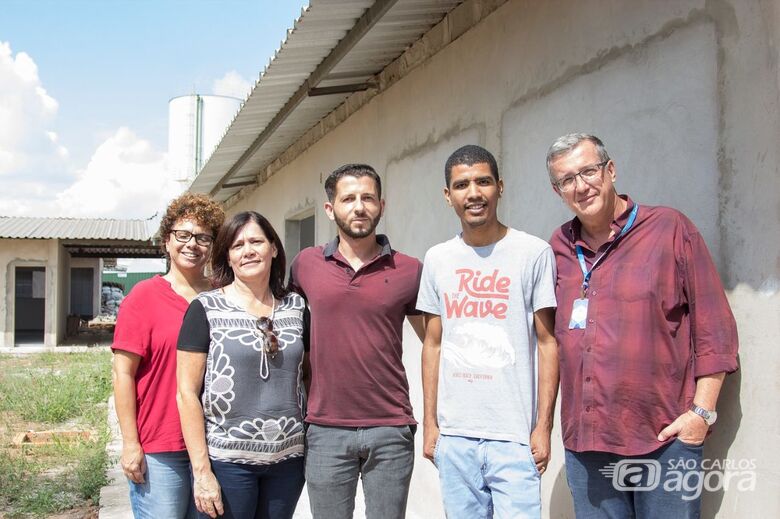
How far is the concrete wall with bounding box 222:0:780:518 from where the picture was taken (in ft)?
6.77

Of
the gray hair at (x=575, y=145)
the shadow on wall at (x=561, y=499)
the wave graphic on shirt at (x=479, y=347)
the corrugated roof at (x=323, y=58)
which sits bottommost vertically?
the shadow on wall at (x=561, y=499)

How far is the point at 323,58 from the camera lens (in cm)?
479

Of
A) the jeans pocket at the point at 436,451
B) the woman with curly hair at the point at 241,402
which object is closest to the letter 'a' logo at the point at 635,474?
the jeans pocket at the point at 436,451

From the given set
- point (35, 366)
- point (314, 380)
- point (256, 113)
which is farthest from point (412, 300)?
point (35, 366)

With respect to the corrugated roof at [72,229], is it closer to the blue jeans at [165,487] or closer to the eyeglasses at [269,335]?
the blue jeans at [165,487]

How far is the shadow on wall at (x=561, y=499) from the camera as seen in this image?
116 inches

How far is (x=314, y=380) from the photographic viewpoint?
258cm

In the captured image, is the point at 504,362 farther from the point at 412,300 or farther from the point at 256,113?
the point at 256,113

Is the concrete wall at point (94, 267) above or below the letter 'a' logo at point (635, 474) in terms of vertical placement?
above

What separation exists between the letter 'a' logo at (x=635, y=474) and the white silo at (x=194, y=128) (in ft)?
65.2

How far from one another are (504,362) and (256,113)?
4552 millimetres

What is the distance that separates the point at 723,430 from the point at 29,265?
64.0 feet

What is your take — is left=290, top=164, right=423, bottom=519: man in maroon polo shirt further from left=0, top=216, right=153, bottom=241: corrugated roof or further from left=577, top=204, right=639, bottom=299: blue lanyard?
left=0, top=216, right=153, bottom=241: corrugated roof

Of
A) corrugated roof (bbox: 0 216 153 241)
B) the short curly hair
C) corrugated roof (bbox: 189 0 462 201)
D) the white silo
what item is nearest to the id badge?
the short curly hair
